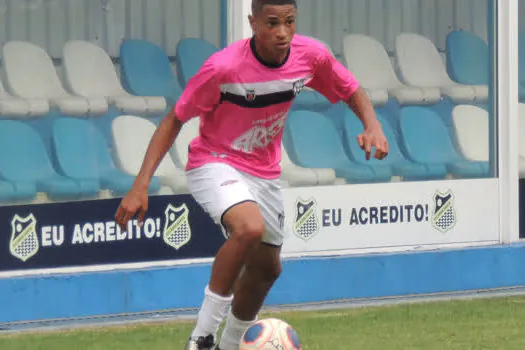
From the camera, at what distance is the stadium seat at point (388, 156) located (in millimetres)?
11516

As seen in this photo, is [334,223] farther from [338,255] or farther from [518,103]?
[518,103]

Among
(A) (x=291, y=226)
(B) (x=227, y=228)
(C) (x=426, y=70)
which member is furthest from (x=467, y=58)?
(B) (x=227, y=228)

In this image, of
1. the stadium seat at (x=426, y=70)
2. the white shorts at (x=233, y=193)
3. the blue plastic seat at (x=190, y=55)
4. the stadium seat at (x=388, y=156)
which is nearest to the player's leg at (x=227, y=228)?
the white shorts at (x=233, y=193)

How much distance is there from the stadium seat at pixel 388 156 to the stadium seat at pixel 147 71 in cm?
146

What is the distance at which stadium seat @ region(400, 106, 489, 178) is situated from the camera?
11.8m

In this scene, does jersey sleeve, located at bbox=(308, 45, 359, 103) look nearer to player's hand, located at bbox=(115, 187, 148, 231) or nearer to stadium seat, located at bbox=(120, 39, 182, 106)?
player's hand, located at bbox=(115, 187, 148, 231)

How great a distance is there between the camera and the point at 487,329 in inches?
376

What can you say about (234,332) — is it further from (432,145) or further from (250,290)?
(432,145)

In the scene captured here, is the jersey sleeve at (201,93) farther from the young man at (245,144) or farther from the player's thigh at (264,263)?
the player's thigh at (264,263)

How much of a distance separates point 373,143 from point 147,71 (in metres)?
3.25

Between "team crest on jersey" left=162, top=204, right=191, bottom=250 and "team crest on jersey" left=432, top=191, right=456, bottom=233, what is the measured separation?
203 cm

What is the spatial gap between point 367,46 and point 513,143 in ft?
4.50

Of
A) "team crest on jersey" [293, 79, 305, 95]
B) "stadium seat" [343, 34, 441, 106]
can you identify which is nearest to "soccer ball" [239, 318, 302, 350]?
"team crest on jersey" [293, 79, 305, 95]

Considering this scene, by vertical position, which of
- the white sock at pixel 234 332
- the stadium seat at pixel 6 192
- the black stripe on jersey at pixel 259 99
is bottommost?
the white sock at pixel 234 332
